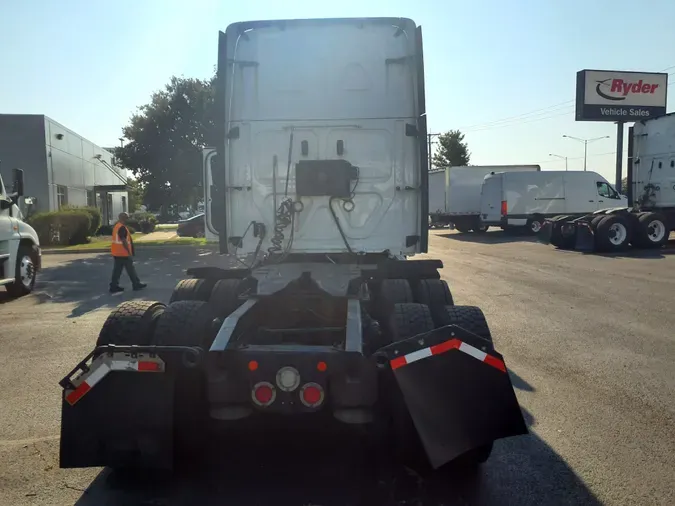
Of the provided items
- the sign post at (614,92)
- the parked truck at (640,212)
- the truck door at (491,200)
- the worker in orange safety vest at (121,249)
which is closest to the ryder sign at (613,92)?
the sign post at (614,92)

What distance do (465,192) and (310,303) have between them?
94.6 feet

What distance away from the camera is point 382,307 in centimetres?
505

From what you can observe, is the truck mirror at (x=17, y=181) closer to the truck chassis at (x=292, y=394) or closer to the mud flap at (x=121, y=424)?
the truck chassis at (x=292, y=394)

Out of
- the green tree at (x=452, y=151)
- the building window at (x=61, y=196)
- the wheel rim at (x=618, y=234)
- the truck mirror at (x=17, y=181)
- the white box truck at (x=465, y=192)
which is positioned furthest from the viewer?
the green tree at (x=452, y=151)

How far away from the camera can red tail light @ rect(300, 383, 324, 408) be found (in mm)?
3523

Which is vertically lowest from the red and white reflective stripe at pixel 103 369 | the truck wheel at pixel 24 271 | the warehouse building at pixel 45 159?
the truck wheel at pixel 24 271

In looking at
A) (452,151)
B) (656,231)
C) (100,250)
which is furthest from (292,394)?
(452,151)

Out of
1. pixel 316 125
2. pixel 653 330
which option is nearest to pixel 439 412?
pixel 316 125

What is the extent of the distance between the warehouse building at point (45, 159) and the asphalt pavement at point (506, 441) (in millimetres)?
20894

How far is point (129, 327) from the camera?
4301 mm

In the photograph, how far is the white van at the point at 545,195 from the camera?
2875cm

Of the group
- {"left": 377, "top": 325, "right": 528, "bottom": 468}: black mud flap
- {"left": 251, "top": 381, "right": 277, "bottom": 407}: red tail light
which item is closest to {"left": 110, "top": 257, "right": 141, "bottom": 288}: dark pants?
{"left": 251, "top": 381, "right": 277, "bottom": 407}: red tail light

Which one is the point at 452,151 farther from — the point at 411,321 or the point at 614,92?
the point at 411,321

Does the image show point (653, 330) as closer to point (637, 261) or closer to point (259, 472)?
point (259, 472)
